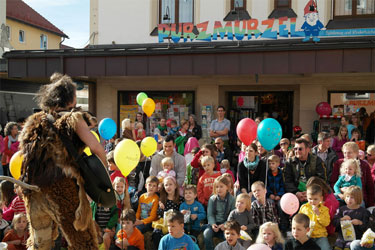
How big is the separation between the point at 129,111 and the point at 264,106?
4276 mm

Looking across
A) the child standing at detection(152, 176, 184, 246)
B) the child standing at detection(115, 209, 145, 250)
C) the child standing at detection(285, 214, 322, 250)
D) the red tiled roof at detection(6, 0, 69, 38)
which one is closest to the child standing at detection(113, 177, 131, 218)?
the child standing at detection(115, 209, 145, 250)

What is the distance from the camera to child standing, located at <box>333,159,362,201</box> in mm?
5562

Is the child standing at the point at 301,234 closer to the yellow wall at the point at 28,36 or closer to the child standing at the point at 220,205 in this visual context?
the child standing at the point at 220,205

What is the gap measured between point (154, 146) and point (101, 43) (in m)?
6.93

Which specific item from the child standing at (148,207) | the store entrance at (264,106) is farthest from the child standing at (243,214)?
the store entrance at (264,106)

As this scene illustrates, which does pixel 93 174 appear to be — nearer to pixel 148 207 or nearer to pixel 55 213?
pixel 55 213

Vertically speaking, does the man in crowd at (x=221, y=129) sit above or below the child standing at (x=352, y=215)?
above

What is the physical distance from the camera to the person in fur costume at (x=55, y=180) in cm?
291

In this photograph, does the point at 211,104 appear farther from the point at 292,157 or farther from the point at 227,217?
the point at 227,217

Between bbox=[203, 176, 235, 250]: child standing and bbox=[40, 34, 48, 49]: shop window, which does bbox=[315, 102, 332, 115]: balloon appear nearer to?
bbox=[203, 176, 235, 250]: child standing

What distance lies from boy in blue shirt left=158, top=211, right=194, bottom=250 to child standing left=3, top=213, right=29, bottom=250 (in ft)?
6.78

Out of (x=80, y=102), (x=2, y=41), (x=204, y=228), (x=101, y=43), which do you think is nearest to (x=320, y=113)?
(x=204, y=228)

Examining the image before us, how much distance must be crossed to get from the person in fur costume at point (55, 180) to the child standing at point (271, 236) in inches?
92.1

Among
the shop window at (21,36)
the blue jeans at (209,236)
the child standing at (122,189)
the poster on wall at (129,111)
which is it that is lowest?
the blue jeans at (209,236)
